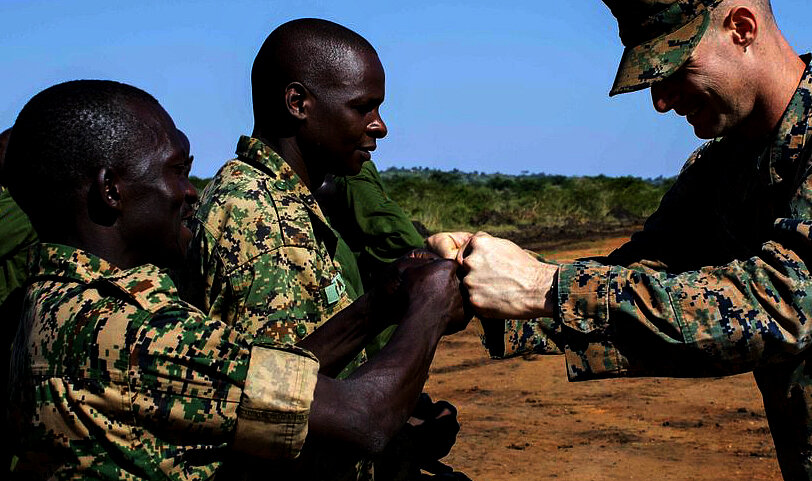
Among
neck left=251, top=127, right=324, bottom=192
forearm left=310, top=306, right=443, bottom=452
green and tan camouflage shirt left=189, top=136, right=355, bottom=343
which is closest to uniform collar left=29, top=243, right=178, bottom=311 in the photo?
forearm left=310, top=306, right=443, bottom=452

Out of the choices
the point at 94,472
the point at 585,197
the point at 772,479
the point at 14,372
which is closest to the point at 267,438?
the point at 94,472

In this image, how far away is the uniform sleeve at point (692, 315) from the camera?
281cm

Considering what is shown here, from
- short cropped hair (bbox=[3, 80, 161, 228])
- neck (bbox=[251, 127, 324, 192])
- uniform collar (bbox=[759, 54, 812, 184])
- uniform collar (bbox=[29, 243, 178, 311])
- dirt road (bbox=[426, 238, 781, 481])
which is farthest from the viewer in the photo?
dirt road (bbox=[426, 238, 781, 481])

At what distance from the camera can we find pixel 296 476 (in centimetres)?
319

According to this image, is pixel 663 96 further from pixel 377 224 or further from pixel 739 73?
pixel 377 224

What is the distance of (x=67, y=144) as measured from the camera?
2484mm

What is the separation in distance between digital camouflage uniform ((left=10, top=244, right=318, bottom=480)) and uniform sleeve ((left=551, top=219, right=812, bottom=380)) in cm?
101

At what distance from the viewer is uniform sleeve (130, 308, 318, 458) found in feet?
7.46

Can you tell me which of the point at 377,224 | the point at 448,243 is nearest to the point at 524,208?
the point at 377,224

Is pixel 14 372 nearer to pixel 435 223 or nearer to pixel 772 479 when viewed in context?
pixel 772 479

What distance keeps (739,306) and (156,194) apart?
1647mm

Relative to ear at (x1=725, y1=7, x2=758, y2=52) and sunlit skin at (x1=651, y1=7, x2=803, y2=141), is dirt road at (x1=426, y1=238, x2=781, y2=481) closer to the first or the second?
sunlit skin at (x1=651, y1=7, x2=803, y2=141)

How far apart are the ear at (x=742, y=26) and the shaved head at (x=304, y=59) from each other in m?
1.29

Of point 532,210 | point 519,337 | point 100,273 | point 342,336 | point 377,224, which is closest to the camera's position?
point 100,273
